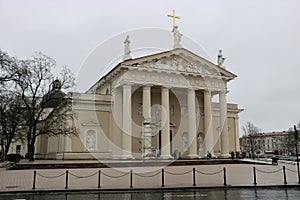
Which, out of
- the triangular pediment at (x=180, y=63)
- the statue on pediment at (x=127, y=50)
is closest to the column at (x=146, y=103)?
the triangular pediment at (x=180, y=63)

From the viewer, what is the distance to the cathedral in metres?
37.0

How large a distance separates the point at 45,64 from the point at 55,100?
16.4 ft

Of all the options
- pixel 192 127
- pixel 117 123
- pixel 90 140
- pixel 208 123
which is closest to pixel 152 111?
pixel 117 123

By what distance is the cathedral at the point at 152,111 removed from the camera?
37.0m

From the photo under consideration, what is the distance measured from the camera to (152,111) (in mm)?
40344

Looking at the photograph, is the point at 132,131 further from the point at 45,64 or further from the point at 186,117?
the point at 45,64

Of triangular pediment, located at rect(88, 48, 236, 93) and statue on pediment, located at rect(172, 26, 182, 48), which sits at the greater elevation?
statue on pediment, located at rect(172, 26, 182, 48)

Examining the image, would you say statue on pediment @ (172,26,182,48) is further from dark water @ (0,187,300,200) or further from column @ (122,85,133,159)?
dark water @ (0,187,300,200)

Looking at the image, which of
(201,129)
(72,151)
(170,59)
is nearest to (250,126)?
(201,129)

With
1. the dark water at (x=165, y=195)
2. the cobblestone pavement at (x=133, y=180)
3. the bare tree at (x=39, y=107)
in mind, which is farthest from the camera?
the bare tree at (x=39, y=107)

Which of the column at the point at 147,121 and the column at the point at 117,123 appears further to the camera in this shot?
the column at the point at 117,123

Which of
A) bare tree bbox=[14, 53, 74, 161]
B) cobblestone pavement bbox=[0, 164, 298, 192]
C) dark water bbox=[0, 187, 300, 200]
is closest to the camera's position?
dark water bbox=[0, 187, 300, 200]

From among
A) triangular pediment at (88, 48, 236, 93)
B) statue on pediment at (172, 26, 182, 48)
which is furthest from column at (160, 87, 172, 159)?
statue on pediment at (172, 26, 182, 48)

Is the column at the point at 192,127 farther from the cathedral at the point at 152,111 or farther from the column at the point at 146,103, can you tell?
the column at the point at 146,103
